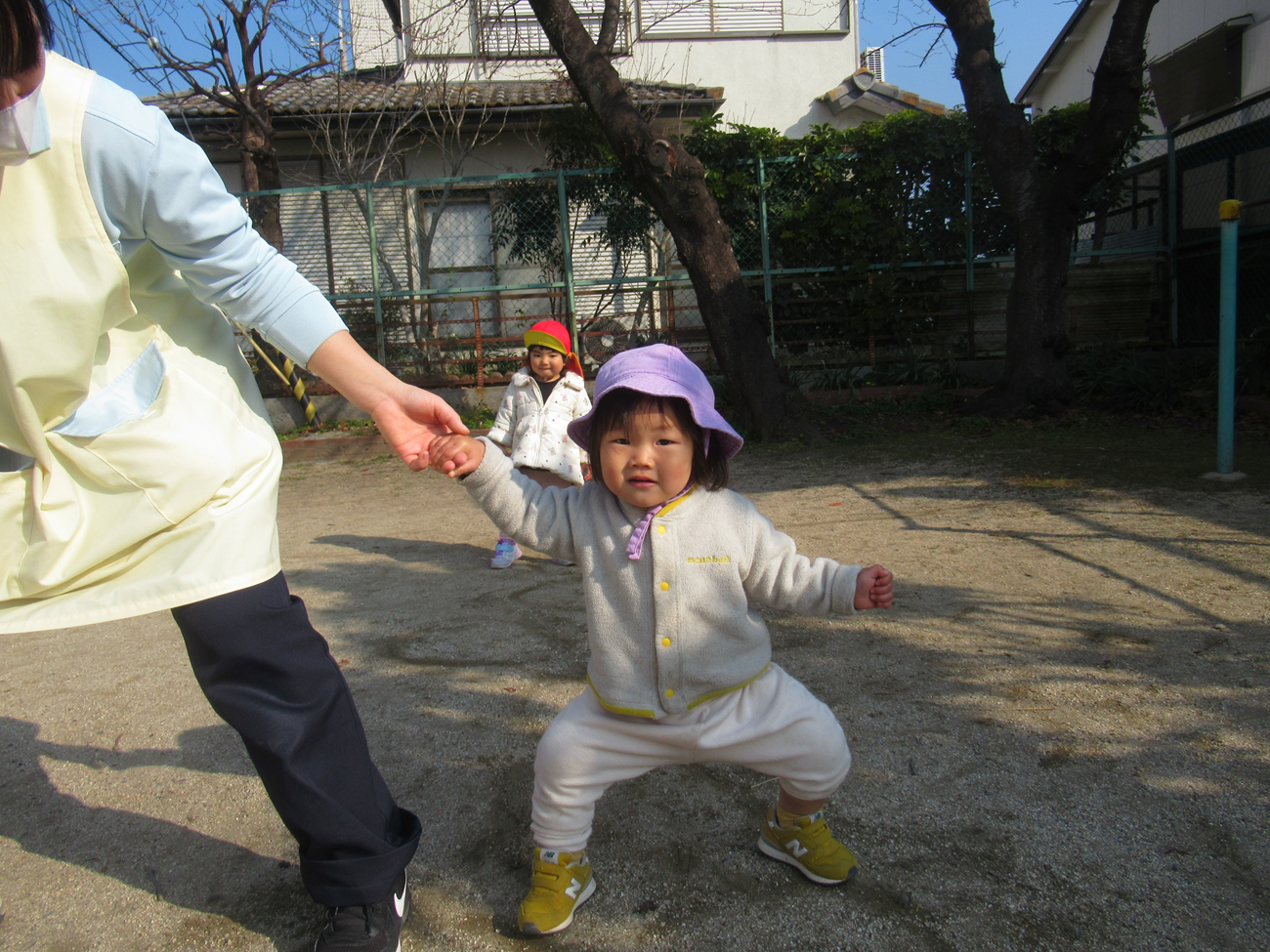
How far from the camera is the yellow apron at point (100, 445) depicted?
1263 mm

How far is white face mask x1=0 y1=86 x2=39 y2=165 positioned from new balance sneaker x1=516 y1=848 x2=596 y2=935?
4.59ft

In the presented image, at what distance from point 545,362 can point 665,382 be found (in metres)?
2.80

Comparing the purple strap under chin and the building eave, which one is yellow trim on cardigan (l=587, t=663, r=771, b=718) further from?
the building eave

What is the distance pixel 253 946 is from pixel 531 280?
10.6 metres

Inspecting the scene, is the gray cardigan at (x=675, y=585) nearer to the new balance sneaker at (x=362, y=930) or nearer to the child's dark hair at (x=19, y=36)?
the new balance sneaker at (x=362, y=930)

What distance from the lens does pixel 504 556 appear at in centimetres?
429

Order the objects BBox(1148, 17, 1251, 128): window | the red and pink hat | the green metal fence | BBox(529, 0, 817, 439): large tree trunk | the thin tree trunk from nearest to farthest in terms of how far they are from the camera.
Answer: the red and pink hat → BBox(529, 0, 817, 439): large tree trunk → the green metal fence → the thin tree trunk → BBox(1148, 17, 1251, 128): window

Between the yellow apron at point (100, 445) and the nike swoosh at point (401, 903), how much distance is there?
0.65 meters

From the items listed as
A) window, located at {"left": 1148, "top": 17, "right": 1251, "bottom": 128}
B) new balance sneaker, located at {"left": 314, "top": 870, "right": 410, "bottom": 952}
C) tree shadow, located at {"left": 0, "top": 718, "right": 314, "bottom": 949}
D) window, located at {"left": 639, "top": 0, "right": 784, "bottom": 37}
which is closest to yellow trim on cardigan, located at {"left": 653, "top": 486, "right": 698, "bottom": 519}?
new balance sneaker, located at {"left": 314, "top": 870, "right": 410, "bottom": 952}

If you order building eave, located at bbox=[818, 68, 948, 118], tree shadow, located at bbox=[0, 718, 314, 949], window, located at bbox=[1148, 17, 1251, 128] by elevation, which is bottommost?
tree shadow, located at bbox=[0, 718, 314, 949]

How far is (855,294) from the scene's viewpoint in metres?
9.00

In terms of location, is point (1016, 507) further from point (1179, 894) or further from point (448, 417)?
point (448, 417)

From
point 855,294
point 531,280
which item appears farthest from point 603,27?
point 531,280

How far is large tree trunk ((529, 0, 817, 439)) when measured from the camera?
7.10m
